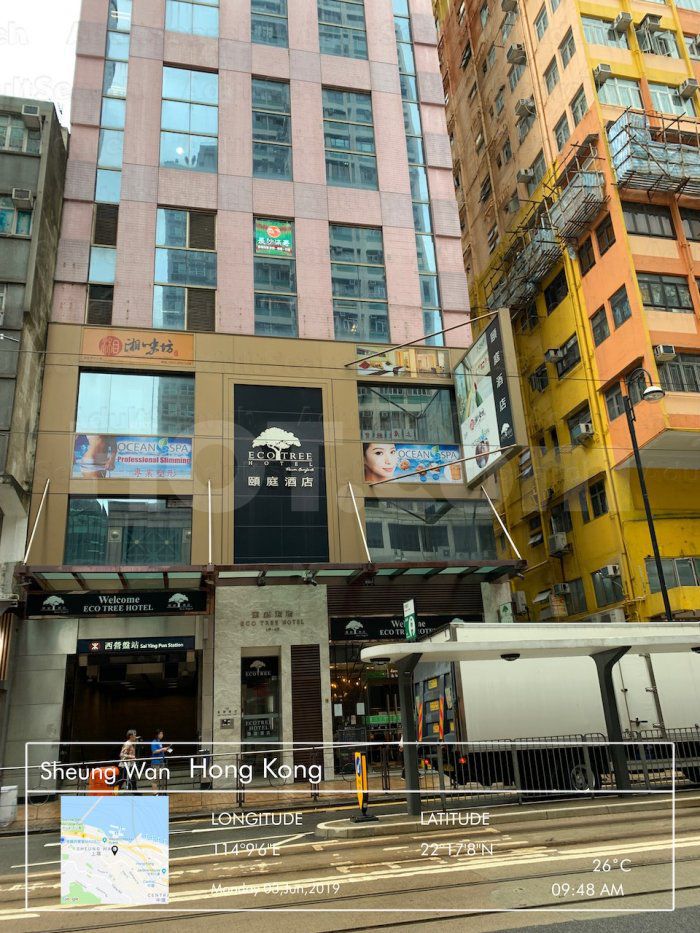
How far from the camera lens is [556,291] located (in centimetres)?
3456

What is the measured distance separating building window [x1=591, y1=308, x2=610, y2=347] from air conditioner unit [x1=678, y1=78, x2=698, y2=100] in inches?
439

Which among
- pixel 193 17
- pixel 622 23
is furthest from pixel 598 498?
pixel 193 17

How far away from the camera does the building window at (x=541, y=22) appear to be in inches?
1427

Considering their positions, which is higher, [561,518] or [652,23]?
[652,23]

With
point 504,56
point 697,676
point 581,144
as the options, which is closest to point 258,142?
point 581,144

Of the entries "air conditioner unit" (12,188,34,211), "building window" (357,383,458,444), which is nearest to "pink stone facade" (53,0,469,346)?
"air conditioner unit" (12,188,34,211)

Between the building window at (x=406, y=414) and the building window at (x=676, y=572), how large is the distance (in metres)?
8.85

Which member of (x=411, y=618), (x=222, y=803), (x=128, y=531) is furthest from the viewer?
(x=128, y=531)

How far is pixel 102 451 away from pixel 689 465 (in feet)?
71.9

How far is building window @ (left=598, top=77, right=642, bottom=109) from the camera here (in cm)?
3150

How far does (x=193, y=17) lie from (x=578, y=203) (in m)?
19.0

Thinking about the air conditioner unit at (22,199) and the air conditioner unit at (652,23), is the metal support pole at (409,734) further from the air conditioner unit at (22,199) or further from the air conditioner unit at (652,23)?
the air conditioner unit at (652,23)

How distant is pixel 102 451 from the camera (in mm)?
24188

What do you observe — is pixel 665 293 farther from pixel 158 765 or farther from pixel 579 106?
pixel 158 765
